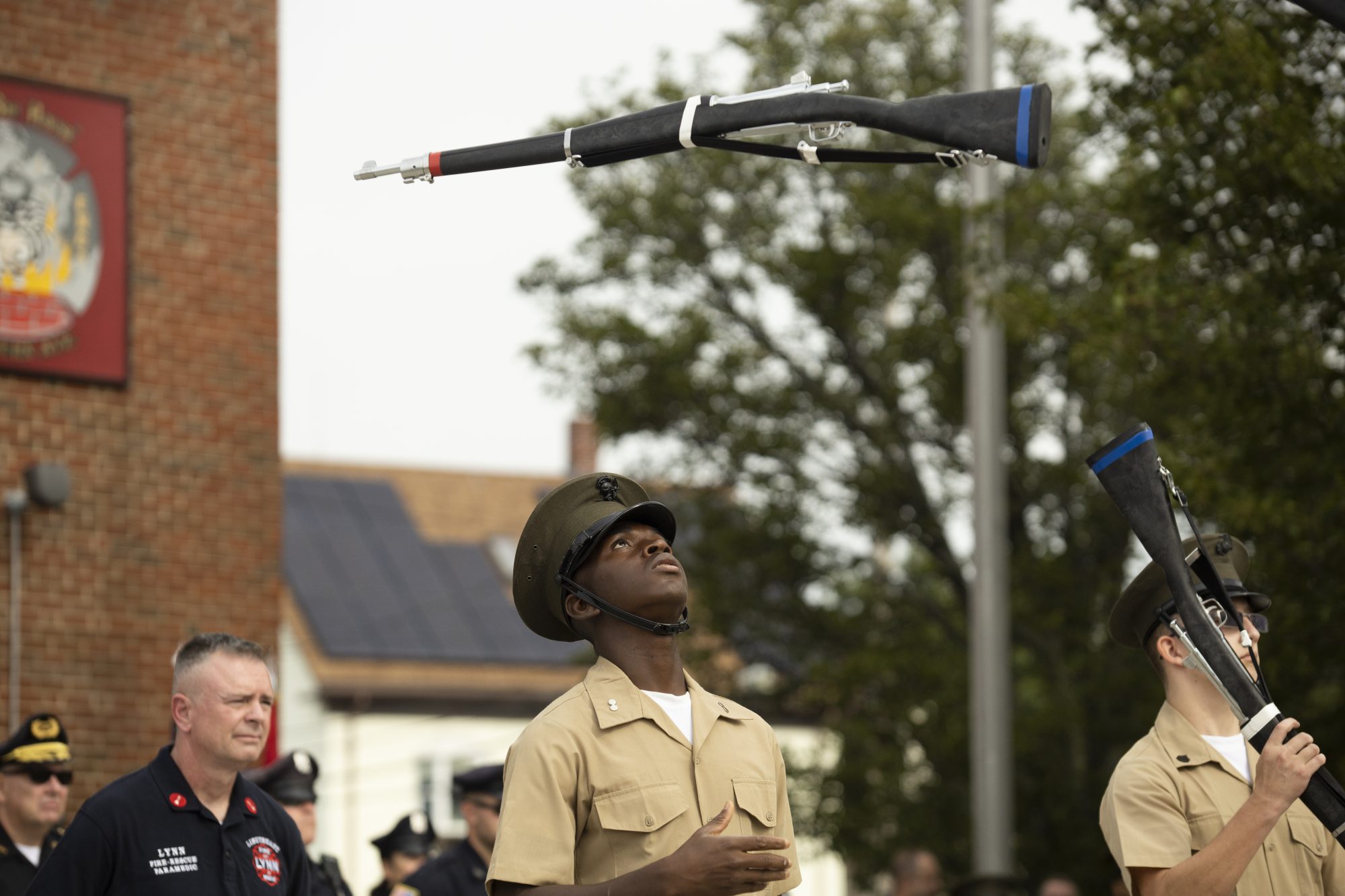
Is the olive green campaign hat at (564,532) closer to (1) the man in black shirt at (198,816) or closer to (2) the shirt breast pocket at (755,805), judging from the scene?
(2) the shirt breast pocket at (755,805)

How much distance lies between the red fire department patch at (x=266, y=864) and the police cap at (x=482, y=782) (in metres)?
3.41

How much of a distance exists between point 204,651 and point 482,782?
374 cm

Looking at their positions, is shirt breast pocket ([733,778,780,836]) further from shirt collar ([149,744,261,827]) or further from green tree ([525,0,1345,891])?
green tree ([525,0,1345,891])

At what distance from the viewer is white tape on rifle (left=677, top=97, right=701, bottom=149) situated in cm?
446

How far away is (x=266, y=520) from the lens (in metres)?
12.6

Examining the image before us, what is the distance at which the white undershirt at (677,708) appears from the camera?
13.7 ft

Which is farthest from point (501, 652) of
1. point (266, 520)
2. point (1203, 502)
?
point (1203, 502)

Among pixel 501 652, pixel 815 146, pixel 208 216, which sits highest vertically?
pixel 208 216

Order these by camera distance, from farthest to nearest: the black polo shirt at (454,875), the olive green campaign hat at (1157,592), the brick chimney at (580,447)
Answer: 1. the brick chimney at (580,447)
2. the black polo shirt at (454,875)
3. the olive green campaign hat at (1157,592)

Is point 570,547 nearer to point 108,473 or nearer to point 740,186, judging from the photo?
point 108,473

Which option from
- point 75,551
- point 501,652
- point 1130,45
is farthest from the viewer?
point 501,652

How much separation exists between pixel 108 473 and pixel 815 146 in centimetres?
843

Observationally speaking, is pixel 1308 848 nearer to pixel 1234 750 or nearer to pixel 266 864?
pixel 1234 750

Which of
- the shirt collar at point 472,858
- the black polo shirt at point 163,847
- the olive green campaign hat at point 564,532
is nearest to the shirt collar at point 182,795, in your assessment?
the black polo shirt at point 163,847
